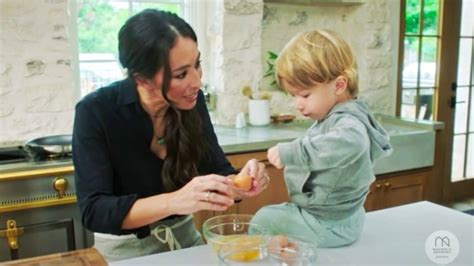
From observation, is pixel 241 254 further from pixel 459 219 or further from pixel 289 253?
pixel 459 219

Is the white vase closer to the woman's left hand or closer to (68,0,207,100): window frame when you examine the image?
(68,0,207,100): window frame

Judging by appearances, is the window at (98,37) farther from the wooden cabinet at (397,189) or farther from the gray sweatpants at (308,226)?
the gray sweatpants at (308,226)

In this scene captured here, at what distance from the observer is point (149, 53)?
1.35 m

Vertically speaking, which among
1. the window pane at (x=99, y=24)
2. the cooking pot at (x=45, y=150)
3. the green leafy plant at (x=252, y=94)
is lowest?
the cooking pot at (x=45, y=150)

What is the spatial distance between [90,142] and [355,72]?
0.73 m

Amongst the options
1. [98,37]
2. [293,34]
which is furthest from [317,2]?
[98,37]

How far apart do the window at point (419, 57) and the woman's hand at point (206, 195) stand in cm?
282

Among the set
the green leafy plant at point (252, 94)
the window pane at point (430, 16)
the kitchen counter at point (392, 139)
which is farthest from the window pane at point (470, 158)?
the green leafy plant at point (252, 94)

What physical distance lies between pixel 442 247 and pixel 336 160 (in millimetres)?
369

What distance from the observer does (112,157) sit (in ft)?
4.69

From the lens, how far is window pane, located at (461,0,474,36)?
4.07 metres

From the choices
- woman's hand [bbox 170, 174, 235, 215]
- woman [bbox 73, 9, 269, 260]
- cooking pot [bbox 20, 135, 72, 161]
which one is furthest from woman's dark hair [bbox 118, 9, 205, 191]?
cooking pot [bbox 20, 135, 72, 161]

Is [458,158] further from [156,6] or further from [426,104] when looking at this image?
[156,6]

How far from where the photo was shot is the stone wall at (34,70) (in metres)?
2.38
